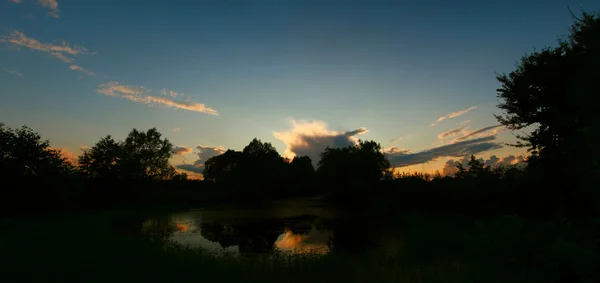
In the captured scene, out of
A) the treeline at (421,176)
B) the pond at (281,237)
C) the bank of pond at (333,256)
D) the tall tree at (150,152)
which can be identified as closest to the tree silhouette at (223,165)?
the treeline at (421,176)

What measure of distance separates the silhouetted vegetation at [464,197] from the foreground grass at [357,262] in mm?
38

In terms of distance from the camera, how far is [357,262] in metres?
15.6

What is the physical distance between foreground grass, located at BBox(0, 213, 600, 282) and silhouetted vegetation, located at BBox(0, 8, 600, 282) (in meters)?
0.04

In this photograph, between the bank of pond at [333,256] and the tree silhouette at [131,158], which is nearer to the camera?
the bank of pond at [333,256]

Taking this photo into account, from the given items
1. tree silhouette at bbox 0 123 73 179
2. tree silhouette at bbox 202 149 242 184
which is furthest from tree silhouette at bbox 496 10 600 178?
tree silhouette at bbox 202 149 242 184

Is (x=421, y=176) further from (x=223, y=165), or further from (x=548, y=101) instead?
(x=223, y=165)

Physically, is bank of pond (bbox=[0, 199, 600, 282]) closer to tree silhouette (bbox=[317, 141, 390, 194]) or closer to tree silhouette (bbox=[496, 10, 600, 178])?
tree silhouette (bbox=[496, 10, 600, 178])

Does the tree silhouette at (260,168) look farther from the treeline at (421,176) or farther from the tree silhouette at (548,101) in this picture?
the tree silhouette at (548,101)

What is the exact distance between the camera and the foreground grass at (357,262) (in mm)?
5430

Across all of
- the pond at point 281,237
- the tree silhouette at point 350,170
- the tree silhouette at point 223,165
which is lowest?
the pond at point 281,237

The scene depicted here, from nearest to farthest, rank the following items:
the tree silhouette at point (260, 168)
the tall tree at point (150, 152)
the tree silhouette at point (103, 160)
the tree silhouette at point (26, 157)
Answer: the tree silhouette at point (26, 157)
the tree silhouette at point (103, 160)
the tall tree at point (150, 152)
the tree silhouette at point (260, 168)

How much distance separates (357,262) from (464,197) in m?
25.7

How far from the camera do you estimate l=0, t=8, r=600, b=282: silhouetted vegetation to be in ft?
19.4

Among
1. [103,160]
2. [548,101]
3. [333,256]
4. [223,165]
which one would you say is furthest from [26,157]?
[223,165]
